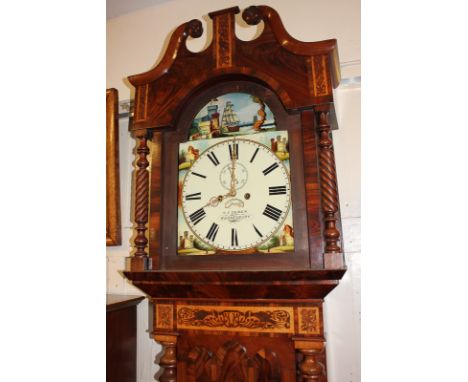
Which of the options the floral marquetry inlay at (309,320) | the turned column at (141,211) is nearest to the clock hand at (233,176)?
the turned column at (141,211)

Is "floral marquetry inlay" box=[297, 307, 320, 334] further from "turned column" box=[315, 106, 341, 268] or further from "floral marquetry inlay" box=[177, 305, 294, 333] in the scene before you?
"turned column" box=[315, 106, 341, 268]

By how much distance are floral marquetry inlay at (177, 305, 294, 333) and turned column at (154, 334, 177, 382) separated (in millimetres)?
52

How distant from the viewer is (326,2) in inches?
56.4

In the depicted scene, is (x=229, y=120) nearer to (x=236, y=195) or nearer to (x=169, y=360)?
(x=236, y=195)

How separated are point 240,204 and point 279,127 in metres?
0.27

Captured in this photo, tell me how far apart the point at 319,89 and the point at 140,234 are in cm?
72

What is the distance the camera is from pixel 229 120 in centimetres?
114

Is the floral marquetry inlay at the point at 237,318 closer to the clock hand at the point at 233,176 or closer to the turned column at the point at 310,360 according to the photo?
the turned column at the point at 310,360

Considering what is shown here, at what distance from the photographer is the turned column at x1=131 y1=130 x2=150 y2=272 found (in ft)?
3.54

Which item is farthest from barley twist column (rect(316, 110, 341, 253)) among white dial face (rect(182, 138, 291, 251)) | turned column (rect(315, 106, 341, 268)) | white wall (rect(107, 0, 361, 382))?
white wall (rect(107, 0, 361, 382))

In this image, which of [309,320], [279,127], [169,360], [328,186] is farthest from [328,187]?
[169,360]
